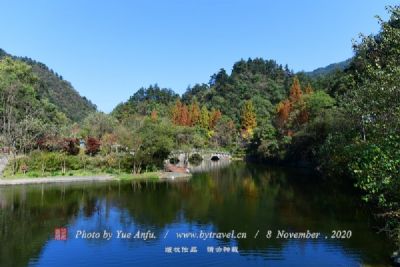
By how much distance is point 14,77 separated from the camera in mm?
65375

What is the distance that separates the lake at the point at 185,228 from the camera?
18.5m

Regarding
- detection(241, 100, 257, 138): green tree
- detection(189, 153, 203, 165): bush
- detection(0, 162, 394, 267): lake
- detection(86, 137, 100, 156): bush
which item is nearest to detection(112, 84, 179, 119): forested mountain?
detection(241, 100, 257, 138): green tree

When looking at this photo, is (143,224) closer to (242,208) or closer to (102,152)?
(242,208)

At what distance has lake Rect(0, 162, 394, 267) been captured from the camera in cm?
1850

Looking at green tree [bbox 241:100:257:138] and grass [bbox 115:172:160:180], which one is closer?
grass [bbox 115:172:160:180]

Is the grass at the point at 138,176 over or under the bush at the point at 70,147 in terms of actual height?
under

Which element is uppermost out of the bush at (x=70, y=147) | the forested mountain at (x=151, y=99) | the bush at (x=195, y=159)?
the forested mountain at (x=151, y=99)

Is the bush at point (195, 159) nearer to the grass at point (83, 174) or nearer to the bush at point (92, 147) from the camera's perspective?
the bush at point (92, 147)

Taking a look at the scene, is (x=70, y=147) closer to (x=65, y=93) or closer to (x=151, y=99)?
(x=151, y=99)

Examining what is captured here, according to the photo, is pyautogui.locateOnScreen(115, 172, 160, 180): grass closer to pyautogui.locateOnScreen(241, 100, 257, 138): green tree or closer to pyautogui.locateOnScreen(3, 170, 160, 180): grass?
pyautogui.locateOnScreen(3, 170, 160, 180): grass

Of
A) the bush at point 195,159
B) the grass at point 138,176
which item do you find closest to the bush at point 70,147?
the grass at point 138,176

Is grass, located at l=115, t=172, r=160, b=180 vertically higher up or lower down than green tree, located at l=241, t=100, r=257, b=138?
lower down

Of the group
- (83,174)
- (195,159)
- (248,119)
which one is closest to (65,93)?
(248,119)

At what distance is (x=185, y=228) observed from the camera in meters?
24.2
